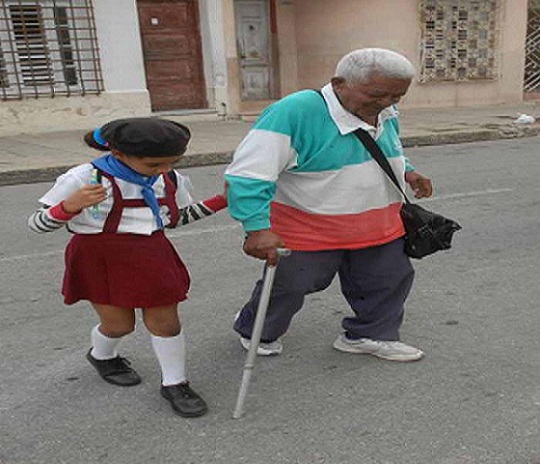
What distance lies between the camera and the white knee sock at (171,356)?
2.63m

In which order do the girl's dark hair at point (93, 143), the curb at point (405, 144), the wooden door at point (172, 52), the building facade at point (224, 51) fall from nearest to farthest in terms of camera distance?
the girl's dark hair at point (93, 143), the curb at point (405, 144), the building facade at point (224, 51), the wooden door at point (172, 52)

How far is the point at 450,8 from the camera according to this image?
15.3m

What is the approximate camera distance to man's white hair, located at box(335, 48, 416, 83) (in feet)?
7.99

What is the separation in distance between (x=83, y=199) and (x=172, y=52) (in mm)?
11621

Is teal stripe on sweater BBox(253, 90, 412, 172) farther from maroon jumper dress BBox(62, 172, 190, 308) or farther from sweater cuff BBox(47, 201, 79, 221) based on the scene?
sweater cuff BBox(47, 201, 79, 221)

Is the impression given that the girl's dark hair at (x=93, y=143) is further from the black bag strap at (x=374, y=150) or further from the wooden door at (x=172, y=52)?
the wooden door at (x=172, y=52)

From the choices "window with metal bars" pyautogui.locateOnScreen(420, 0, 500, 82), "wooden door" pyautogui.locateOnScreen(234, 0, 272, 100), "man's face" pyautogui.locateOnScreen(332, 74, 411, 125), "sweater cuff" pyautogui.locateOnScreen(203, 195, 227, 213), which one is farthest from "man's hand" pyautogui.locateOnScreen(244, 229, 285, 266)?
"window with metal bars" pyautogui.locateOnScreen(420, 0, 500, 82)

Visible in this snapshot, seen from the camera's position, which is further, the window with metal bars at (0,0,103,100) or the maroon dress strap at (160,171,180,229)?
the window with metal bars at (0,0,103,100)

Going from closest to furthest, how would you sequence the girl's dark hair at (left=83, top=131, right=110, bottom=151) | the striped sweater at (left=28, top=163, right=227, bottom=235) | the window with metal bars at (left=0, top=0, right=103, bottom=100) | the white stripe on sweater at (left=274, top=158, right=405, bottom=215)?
the striped sweater at (left=28, top=163, right=227, bottom=235) < the girl's dark hair at (left=83, top=131, right=110, bottom=151) < the white stripe on sweater at (left=274, top=158, right=405, bottom=215) < the window with metal bars at (left=0, top=0, right=103, bottom=100)

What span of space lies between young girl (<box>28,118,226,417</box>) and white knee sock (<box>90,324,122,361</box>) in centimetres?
9

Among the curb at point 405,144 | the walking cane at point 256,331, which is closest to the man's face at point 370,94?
the walking cane at point 256,331

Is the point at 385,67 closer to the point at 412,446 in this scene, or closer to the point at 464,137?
the point at 412,446

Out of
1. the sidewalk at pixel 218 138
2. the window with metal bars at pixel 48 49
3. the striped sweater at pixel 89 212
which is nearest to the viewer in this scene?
the striped sweater at pixel 89 212

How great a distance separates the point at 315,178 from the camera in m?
2.67
